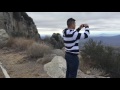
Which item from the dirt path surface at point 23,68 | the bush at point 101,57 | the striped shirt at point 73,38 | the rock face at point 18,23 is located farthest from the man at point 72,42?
the rock face at point 18,23

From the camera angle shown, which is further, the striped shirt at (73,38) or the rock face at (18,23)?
the rock face at (18,23)

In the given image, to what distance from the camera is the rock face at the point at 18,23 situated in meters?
40.0

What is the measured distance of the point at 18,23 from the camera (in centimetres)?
4844

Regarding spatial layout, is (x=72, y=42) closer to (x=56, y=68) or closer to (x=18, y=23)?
(x=56, y=68)

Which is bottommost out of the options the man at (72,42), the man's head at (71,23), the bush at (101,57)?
the bush at (101,57)

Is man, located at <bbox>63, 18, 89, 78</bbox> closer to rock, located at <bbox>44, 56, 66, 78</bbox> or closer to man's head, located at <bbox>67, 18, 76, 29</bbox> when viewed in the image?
man's head, located at <bbox>67, 18, 76, 29</bbox>

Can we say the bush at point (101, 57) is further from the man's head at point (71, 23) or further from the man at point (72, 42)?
the man's head at point (71, 23)

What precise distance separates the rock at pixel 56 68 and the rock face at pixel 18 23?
24.2m

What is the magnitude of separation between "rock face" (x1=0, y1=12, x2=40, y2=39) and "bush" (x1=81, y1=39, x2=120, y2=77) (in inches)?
787

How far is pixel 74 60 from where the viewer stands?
9562 mm

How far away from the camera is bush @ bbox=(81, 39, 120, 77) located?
19083mm
